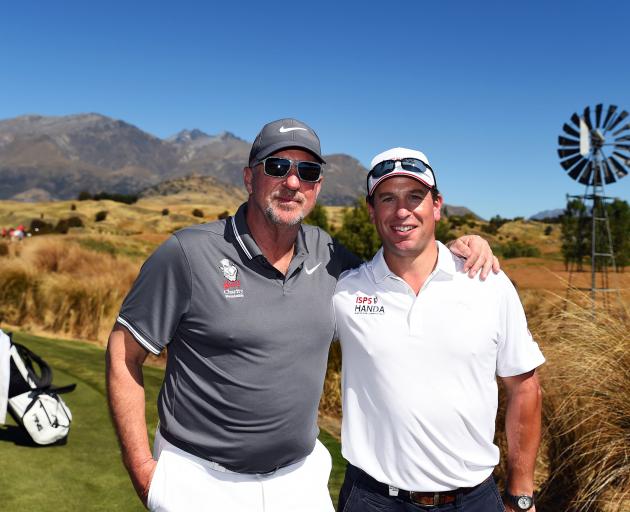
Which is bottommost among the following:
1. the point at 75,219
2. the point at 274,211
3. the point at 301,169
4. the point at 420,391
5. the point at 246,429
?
the point at 75,219

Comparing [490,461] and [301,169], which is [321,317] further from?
[490,461]

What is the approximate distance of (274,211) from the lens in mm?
2941

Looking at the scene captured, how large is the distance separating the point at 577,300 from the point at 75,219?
53379 mm

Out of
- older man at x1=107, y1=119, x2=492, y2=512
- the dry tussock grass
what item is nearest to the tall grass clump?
older man at x1=107, y1=119, x2=492, y2=512

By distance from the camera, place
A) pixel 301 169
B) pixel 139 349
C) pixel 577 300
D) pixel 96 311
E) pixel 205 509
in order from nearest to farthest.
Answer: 1. pixel 205 509
2. pixel 139 349
3. pixel 301 169
4. pixel 577 300
5. pixel 96 311

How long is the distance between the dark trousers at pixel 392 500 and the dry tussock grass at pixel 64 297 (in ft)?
29.9

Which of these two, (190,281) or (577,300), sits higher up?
(190,281)

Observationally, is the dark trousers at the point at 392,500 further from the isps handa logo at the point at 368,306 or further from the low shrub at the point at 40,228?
the low shrub at the point at 40,228

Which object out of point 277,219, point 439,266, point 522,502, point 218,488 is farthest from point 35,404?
point 522,502

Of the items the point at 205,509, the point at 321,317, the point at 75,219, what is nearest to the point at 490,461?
the point at 321,317

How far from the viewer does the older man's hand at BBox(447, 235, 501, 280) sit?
2797 mm

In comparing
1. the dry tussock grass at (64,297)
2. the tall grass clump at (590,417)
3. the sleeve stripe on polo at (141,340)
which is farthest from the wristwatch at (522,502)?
the dry tussock grass at (64,297)

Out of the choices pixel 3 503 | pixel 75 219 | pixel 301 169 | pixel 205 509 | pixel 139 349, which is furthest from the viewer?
pixel 75 219

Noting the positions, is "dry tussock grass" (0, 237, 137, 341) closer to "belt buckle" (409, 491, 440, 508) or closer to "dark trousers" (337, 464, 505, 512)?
"dark trousers" (337, 464, 505, 512)
